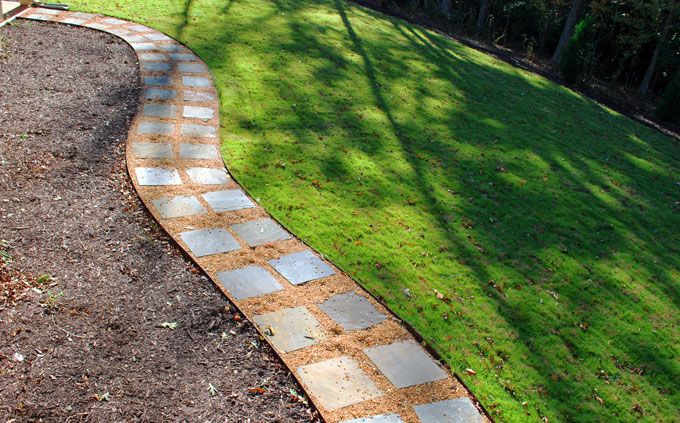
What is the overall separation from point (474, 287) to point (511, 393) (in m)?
1.11

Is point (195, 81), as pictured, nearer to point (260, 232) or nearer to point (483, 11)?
point (260, 232)

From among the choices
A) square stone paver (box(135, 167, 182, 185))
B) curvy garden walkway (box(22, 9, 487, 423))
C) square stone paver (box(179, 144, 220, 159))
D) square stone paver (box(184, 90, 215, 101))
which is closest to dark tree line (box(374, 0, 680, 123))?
square stone paver (box(184, 90, 215, 101))

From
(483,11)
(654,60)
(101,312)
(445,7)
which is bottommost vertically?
(101,312)

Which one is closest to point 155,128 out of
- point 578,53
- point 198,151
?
point 198,151

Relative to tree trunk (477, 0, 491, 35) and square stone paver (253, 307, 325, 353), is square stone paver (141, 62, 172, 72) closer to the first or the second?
square stone paver (253, 307, 325, 353)

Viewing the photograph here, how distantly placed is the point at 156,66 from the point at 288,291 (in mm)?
5036

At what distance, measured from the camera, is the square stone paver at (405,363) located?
11.0 ft

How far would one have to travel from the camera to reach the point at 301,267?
4.25 meters

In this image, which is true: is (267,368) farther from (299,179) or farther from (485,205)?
(485,205)

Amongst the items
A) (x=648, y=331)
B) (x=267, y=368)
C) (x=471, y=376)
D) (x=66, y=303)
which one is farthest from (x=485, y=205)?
(x=66, y=303)

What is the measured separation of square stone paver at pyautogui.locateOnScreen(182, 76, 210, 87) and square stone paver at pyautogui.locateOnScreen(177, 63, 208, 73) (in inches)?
9.9

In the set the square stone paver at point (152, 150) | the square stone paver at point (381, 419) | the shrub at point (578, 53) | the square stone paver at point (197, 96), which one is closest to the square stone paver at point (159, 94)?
the square stone paver at point (197, 96)

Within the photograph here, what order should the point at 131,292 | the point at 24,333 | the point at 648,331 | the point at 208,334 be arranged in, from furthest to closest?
the point at 648,331, the point at 131,292, the point at 208,334, the point at 24,333

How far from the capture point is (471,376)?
3.51 metres
